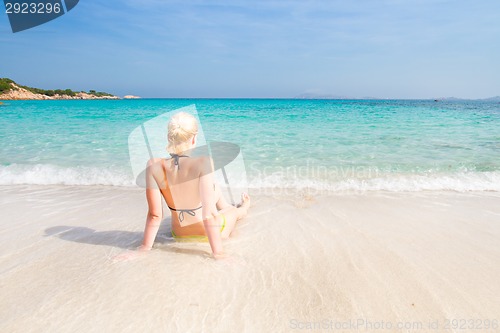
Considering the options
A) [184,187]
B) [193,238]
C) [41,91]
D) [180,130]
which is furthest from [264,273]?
[41,91]

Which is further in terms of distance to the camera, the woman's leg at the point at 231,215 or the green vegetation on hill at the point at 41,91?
the green vegetation on hill at the point at 41,91

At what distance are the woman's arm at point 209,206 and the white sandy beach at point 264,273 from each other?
17cm

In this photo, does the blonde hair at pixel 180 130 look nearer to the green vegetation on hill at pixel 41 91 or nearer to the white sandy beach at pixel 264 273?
the white sandy beach at pixel 264 273

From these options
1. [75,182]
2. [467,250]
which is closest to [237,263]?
[467,250]

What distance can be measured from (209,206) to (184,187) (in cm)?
32

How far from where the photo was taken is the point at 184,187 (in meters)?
2.71

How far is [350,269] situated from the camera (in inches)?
99.7

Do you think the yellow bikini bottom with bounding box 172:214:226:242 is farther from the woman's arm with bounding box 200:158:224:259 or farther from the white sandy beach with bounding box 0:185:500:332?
the woman's arm with bounding box 200:158:224:259

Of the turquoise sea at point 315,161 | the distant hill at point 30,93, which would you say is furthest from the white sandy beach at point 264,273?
the distant hill at point 30,93

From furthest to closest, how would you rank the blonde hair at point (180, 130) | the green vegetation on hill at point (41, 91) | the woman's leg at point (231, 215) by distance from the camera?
1. the green vegetation on hill at point (41, 91)
2. the woman's leg at point (231, 215)
3. the blonde hair at point (180, 130)

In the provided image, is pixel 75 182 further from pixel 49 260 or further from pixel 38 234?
pixel 49 260

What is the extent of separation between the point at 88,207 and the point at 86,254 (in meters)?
1.57

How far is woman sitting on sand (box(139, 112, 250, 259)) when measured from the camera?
2.50 m

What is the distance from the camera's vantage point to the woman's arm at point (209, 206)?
2.53 m
